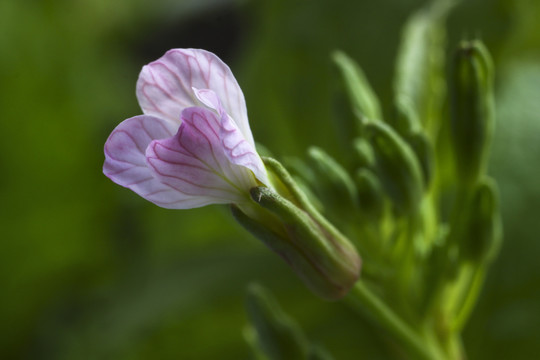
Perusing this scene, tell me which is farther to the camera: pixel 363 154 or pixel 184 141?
pixel 363 154

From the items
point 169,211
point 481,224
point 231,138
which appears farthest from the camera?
point 169,211

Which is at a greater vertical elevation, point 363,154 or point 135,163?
point 135,163

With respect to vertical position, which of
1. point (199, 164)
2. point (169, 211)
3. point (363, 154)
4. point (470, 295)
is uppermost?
point (199, 164)

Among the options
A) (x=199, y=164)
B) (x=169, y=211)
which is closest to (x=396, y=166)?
(x=199, y=164)

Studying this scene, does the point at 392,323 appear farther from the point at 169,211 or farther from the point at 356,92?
the point at 169,211

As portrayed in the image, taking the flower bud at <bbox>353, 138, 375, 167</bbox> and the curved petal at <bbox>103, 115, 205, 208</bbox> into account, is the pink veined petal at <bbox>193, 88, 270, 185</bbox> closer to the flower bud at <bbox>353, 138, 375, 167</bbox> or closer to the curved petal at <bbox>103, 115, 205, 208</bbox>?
the curved petal at <bbox>103, 115, 205, 208</bbox>

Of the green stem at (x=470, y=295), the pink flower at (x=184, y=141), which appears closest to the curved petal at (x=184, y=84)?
the pink flower at (x=184, y=141)

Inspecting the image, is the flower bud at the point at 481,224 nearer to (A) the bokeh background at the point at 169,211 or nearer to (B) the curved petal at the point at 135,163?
(B) the curved petal at the point at 135,163

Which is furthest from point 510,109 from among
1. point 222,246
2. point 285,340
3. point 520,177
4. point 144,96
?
point 144,96

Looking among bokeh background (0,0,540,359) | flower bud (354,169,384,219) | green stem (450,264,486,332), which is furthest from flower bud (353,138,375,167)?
bokeh background (0,0,540,359)
